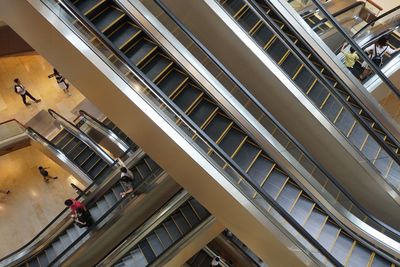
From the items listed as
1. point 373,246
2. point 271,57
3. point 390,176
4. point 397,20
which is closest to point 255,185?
point 373,246

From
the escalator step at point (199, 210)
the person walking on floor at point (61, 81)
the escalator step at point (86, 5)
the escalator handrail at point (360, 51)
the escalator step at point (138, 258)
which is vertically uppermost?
the escalator handrail at point (360, 51)

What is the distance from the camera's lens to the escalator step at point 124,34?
7590mm

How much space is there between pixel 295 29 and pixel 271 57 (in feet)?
3.24

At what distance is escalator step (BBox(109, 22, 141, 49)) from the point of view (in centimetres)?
759

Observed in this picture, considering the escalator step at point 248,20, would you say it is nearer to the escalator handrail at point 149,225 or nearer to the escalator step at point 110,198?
the escalator handrail at point 149,225

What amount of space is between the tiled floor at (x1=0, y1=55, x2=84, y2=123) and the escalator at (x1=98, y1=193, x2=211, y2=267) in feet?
24.7

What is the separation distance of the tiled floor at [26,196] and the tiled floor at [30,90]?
1567 millimetres

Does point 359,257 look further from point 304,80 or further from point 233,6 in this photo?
point 233,6

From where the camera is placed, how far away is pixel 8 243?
12.6 meters

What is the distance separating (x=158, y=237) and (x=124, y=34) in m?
4.64

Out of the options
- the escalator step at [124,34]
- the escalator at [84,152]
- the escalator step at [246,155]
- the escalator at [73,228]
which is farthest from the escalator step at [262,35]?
the escalator at [84,152]

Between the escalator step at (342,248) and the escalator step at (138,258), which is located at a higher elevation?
the escalator step at (342,248)

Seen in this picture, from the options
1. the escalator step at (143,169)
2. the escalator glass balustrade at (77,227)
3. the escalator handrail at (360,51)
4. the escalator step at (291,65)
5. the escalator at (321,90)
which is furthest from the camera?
the escalator glass balustrade at (77,227)

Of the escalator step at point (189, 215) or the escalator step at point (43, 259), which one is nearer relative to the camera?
the escalator step at point (189, 215)
